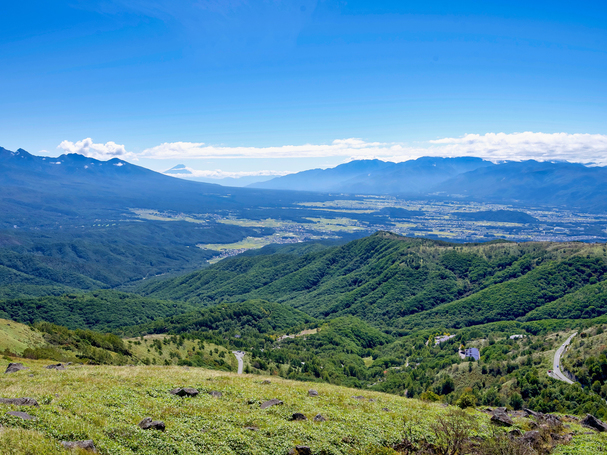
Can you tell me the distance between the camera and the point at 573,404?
46250mm

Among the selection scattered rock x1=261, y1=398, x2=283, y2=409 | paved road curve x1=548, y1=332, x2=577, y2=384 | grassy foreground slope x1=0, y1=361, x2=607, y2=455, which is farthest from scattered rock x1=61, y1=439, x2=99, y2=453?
paved road curve x1=548, y1=332, x2=577, y2=384

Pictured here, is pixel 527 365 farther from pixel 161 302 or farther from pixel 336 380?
pixel 161 302

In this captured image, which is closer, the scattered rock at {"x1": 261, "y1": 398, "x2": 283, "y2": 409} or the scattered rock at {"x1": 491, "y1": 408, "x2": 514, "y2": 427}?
the scattered rock at {"x1": 261, "y1": 398, "x2": 283, "y2": 409}

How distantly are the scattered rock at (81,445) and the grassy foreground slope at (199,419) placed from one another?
0.44 m

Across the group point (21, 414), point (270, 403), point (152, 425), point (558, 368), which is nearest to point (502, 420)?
point (270, 403)

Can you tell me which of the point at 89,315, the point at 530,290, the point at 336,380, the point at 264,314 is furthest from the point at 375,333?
the point at 89,315

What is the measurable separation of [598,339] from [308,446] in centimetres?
7035

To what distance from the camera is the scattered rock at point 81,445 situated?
54.8 feet

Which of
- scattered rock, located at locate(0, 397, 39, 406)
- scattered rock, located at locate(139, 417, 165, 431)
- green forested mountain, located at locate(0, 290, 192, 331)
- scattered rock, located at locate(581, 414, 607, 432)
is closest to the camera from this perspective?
scattered rock, located at locate(0, 397, 39, 406)

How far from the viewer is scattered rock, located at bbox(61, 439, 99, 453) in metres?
16.7

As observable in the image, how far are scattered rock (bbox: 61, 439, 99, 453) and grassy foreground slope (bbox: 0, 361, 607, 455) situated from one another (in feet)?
1.45

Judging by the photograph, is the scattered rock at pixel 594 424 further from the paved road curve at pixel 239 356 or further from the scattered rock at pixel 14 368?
the paved road curve at pixel 239 356

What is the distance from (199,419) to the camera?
924 inches

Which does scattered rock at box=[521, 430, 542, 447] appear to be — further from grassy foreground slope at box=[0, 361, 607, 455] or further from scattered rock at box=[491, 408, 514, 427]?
scattered rock at box=[491, 408, 514, 427]
